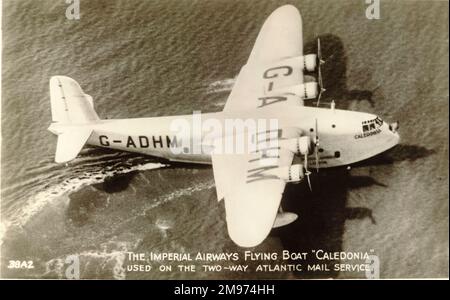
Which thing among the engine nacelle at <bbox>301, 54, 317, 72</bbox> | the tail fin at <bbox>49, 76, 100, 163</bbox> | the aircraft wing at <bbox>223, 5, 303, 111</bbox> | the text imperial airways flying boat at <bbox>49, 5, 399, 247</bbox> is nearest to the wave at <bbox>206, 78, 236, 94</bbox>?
the aircraft wing at <bbox>223, 5, 303, 111</bbox>

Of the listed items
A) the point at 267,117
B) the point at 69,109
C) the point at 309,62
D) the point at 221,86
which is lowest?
the point at 267,117

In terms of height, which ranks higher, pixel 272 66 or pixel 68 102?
pixel 272 66

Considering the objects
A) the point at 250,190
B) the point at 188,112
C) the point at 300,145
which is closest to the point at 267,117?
the point at 300,145

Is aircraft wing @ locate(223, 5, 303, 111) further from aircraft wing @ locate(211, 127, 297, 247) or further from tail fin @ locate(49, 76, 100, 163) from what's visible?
tail fin @ locate(49, 76, 100, 163)

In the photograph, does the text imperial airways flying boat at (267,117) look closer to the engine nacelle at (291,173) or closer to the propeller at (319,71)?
the propeller at (319,71)

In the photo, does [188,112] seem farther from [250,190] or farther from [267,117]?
[250,190]

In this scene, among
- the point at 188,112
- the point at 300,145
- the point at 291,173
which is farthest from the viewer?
the point at 188,112

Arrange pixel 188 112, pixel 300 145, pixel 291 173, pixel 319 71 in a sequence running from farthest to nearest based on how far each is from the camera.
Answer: pixel 188 112, pixel 319 71, pixel 300 145, pixel 291 173

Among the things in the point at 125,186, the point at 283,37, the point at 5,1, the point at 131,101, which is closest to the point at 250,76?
the point at 283,37

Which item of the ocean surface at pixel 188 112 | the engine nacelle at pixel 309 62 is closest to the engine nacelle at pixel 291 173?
the ocean surface at pixel 188 112
